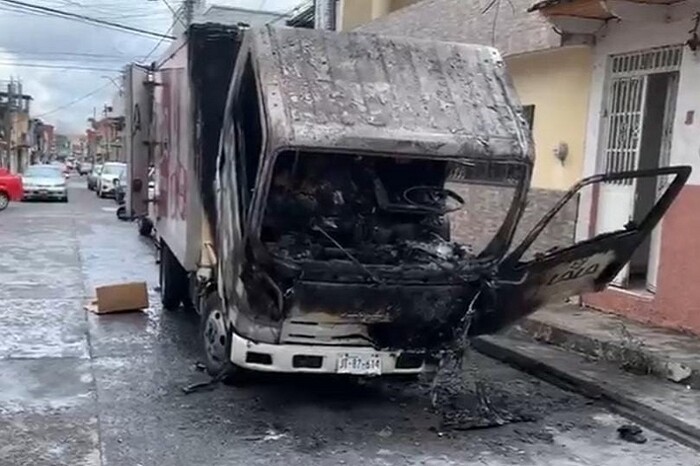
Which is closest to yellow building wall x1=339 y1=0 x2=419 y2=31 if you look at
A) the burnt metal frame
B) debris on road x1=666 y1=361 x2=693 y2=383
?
debris on road x1=666 y1=361 x2=693 y2=383

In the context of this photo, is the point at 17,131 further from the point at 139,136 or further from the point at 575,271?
the point at 575,271

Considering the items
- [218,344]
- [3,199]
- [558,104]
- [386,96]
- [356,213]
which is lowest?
[3,199]

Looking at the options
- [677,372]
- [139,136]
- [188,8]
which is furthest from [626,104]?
[188,8]

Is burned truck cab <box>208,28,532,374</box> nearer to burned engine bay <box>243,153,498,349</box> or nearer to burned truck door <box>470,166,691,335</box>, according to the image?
burned engine bay <box>243,153,498,349</box>

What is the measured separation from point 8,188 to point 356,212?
75.9ft

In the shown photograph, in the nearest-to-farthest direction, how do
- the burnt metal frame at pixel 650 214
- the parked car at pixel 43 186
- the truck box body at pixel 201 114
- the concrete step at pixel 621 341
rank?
1. the burnt metal frame at pixel 650 214
2. the truck box body at pixel 201 114
3. the concrete step at pixel 621 341
4. the parked car at pixel 43 186

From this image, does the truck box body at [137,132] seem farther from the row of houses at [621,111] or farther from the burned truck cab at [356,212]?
the row of houses at [621,111]

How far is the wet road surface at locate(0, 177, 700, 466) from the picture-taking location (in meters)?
5.78

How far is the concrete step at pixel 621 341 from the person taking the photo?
7.79 meters

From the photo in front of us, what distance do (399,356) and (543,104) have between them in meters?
6.54

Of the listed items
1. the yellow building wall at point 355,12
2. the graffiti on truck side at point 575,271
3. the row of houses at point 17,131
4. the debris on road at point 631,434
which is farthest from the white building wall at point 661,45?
the row of houses at point 17,131

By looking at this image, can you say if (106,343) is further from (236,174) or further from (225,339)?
(236,174)

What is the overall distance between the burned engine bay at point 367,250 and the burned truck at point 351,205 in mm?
12

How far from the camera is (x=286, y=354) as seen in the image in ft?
20.8
